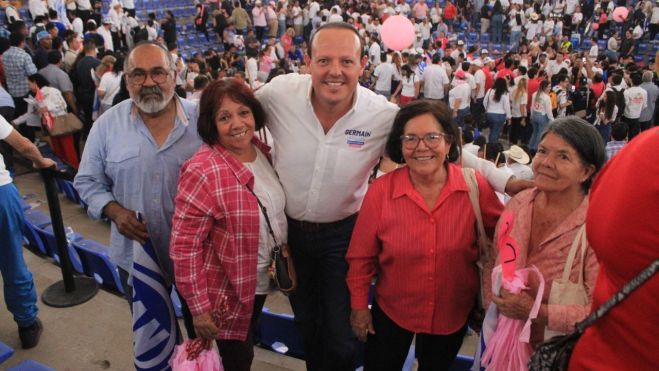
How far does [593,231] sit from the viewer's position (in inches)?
49.1

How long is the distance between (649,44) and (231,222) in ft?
64.5

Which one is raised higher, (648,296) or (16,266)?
(648,296)

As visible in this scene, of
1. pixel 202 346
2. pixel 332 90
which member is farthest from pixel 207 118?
pixel 202 346

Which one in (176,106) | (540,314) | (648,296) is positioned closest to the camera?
(648,296)

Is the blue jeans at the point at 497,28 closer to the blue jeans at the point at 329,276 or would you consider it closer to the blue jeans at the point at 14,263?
the blue jeans at the point at 329,276

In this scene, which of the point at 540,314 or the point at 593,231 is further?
the point at 540,314

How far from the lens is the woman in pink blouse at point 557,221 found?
1.69 metres

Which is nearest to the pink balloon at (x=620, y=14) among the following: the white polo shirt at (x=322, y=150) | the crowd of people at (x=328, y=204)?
the crowd of people at (x=328, y=204)

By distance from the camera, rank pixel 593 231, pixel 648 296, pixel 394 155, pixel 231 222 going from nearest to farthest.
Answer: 1. pixel 648 296
2. pixel 593 231
3. pixel 231 222
4. pixel 394 155

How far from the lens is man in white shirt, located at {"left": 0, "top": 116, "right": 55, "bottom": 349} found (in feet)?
9.24

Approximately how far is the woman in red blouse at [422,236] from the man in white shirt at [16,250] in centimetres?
199

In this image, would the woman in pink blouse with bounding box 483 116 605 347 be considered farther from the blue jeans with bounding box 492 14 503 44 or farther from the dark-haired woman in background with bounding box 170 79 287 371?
the blue jeans with bounding box 492 14 503 44

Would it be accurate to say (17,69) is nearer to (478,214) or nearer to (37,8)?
(37,8)

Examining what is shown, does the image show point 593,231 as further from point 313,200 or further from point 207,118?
point 207,118
